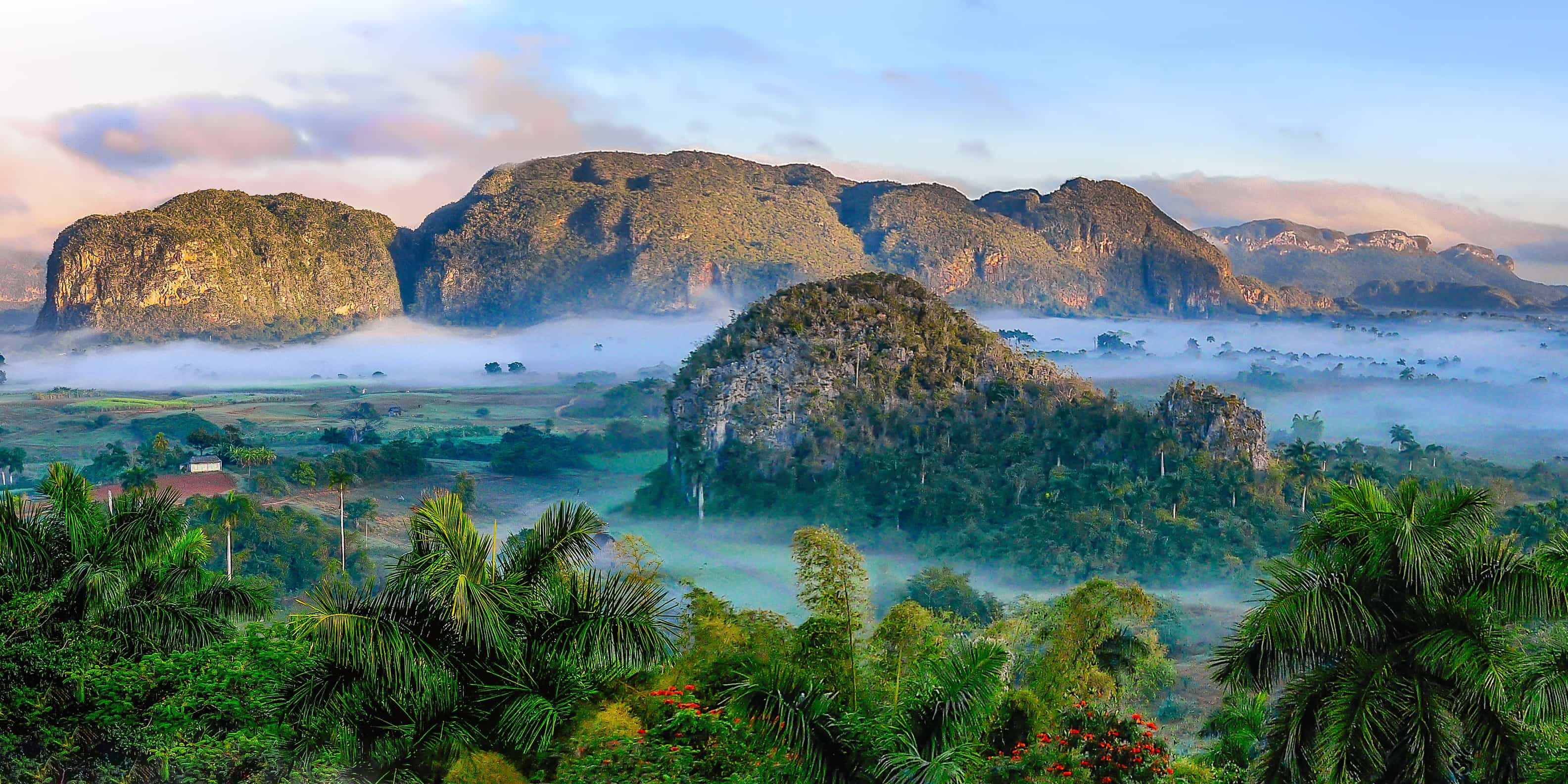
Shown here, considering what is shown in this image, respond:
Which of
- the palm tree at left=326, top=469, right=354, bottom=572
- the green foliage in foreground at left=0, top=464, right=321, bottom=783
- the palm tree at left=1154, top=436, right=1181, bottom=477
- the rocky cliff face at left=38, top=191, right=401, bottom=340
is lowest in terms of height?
the palm tree at left=326, top=469, right=354, bottom=572

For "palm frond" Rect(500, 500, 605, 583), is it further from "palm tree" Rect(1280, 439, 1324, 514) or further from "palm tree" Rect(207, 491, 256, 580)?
"palm tree" Rect(1280, 439, 1324, 514)

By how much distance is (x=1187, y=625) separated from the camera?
141ft

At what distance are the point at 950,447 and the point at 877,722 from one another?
49591 mm

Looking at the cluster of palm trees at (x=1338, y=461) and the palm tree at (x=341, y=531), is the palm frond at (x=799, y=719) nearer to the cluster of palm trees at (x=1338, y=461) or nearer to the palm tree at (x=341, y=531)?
the palm tree at (x=341, y=531)

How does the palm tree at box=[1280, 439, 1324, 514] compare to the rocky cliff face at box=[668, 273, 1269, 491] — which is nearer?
the palm tree at box=[1280, 439, 1324, 514]

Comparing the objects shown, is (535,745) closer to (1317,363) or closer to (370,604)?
(370,604)

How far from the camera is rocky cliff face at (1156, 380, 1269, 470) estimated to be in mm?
53812

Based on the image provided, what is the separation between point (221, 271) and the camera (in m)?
171

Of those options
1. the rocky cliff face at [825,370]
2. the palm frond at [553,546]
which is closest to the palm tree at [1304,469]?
the rocky cliff face at [825,370]

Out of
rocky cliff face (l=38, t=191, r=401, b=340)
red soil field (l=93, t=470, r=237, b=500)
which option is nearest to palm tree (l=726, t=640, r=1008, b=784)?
red soil field (l=93, t=470, r=237, b=500)

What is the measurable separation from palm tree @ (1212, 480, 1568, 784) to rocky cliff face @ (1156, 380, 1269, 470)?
45.4 metres

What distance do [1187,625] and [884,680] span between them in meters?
31.6

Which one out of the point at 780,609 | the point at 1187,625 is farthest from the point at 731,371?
the point at 1187,625

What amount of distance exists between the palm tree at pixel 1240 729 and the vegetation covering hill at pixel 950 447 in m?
25.8
